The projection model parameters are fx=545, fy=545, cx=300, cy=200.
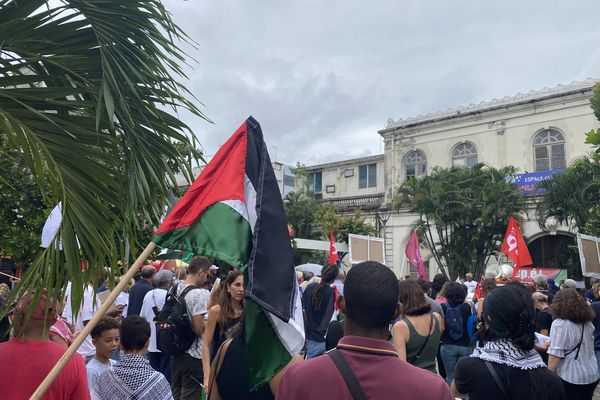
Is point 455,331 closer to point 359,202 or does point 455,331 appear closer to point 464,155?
point 464,155

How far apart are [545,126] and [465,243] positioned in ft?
24.3

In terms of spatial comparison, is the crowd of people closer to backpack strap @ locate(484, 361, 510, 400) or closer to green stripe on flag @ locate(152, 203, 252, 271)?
backpack strap @ locate(484, 361, 510, 400)

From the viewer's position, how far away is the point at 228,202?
2.79 meters

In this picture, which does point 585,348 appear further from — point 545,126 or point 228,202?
point 545,126

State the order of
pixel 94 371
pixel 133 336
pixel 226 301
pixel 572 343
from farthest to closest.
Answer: pixel 572 343, pixel 226 301, pixel 94 371, pixel 133 336

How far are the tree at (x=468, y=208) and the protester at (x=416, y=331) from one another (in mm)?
19987

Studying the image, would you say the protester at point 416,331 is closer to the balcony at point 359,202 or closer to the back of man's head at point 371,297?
the back of man's head at point 371,297

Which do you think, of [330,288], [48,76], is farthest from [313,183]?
[48,76]

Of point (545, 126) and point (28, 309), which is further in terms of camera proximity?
point (545, 126)

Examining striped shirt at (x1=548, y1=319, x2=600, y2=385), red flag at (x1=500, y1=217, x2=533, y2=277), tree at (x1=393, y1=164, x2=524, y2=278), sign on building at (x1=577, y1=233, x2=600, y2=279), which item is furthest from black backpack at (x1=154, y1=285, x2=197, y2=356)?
tree at (x1=393, y1=164, x2=524, y2=278)

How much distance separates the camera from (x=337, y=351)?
6.22 ft

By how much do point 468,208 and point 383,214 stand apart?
708 cm

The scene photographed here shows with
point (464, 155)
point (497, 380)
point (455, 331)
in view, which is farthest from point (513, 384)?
point (464, 155)

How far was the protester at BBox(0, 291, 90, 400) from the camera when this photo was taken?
2.78 meters
